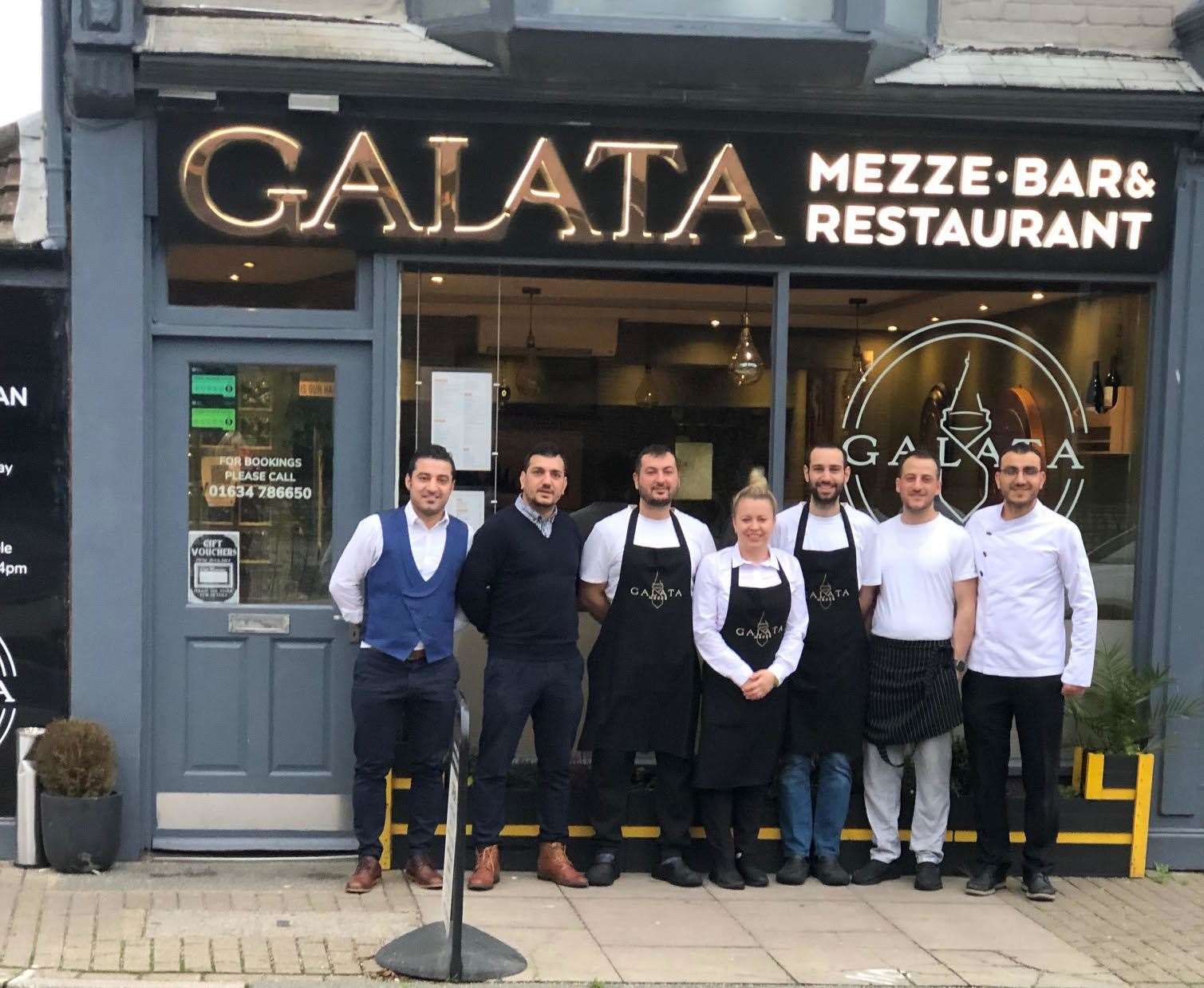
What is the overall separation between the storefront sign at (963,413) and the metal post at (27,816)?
420 centimetres

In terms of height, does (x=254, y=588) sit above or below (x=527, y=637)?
above

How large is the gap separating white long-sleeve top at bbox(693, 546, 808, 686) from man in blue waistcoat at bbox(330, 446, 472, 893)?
111 centimetres

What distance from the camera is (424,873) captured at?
666cm

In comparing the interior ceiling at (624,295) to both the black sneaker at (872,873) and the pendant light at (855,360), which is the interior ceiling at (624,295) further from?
the black sneaker at (872,873)

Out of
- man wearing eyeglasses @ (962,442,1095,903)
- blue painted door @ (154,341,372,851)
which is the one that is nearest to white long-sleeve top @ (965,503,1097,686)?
man wearing eyeglasses @ (962,442,1095,903)

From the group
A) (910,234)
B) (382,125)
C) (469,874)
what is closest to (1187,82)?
(910,234)

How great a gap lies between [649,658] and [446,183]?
2.45 metres

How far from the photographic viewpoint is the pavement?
563 cm

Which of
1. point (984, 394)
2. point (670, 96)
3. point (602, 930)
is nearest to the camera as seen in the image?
point (602, 930)

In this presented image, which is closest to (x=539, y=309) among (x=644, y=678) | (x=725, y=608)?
(x=725, y=608)

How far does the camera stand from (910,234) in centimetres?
729

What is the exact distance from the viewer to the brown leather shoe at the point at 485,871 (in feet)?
21.7

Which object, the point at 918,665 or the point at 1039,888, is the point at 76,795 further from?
the point at 1039,888

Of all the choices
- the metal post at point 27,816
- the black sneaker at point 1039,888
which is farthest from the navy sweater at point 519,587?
the black sneaker at point 1039,888
